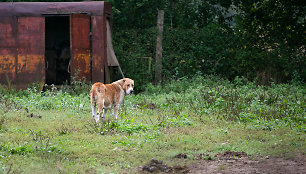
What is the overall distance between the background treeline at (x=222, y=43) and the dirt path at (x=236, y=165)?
10.2 meters

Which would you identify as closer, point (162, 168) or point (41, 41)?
point (162, 168)

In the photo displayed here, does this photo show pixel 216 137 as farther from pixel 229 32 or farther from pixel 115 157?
pixel 229 32

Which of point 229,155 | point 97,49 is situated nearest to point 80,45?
point 97,49

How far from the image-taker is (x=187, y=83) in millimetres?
15727

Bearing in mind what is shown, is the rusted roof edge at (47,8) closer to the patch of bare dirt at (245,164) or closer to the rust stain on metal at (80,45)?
the rust stain on metal at (80,45)

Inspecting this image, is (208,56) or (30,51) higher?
(30,51)

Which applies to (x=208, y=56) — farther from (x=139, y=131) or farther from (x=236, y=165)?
(x=236, y=165)

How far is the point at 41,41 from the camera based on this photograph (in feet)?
49.6

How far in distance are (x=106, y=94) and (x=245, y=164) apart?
3.80m

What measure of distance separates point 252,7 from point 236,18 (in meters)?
1.83

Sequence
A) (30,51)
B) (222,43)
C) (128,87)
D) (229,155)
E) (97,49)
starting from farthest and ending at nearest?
(222,43) < (97,49) < (30,51) < (128,87) < (229,155)

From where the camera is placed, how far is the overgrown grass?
21.1 feet

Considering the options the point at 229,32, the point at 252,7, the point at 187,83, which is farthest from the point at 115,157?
the point at 229,32

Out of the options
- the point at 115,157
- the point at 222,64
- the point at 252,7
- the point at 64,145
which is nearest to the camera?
the point at 115,157
